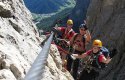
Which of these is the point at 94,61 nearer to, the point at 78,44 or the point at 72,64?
the point at 78,44

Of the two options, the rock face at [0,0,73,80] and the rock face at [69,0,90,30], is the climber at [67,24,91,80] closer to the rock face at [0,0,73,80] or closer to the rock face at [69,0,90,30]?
the rock face at [0,0,73,80]

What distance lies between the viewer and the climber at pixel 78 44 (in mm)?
12645

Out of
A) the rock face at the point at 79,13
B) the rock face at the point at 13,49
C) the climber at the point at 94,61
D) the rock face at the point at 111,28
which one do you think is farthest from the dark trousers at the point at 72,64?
the rock face at the point at 79,13

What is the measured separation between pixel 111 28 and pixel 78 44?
53.0 ft

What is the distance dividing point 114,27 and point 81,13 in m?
60.4

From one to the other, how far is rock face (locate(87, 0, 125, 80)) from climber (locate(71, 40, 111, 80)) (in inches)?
346

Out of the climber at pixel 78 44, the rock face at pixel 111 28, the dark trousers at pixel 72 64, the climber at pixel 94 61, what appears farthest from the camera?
the rock face at pixel 111 28

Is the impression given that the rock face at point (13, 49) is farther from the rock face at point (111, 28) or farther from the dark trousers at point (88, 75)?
the rock face at point (111, 28)

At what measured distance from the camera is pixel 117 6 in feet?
101

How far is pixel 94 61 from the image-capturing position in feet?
38.8

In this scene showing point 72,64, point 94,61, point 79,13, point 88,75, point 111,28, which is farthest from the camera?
point 79,13

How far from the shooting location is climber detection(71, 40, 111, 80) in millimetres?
11453

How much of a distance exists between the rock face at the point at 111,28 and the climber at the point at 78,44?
315 inches

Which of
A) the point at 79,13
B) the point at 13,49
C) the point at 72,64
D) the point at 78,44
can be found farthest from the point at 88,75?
the point at 79,13
